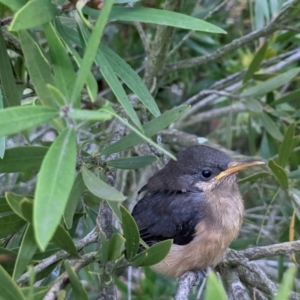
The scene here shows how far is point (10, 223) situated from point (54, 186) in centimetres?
64

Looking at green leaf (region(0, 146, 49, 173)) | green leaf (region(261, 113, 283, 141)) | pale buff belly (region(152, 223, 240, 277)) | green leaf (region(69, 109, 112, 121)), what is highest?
green leaf (region(69, 109, 112, 121))

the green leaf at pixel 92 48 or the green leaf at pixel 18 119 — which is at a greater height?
the green leaf at pixel 92 48

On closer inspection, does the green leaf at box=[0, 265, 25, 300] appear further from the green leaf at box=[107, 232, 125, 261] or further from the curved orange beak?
the curved orange beak

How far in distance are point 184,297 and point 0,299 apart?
2.00 feet

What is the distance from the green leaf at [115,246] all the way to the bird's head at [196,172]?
119cm

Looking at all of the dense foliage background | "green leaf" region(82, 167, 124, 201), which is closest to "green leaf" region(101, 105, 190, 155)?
the dense foliage background

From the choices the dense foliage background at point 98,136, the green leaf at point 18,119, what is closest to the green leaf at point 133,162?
the dense foliage background at point 98,136

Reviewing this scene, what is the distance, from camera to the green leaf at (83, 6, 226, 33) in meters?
1.28

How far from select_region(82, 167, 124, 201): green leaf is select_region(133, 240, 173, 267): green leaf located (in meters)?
0.25

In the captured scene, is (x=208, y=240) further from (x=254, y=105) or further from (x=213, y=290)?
(x=213, y=290)

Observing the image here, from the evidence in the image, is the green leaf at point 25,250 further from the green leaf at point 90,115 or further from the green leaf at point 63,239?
the green leaf at point 90,115

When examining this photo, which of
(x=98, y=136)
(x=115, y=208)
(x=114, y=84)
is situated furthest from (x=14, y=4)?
(x=98, y=136)

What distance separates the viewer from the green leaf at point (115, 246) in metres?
1.24

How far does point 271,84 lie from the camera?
259 cm
